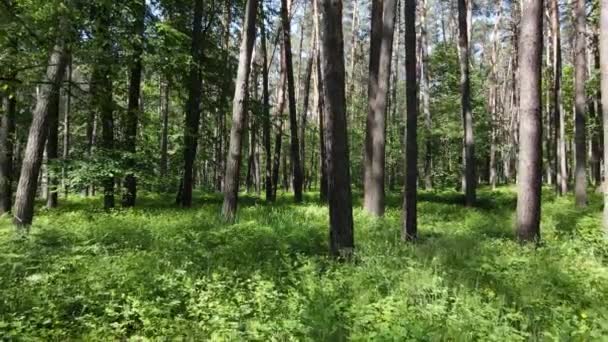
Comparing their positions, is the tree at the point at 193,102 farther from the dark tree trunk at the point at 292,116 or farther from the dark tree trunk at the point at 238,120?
the dark tree trunk at the point at 238,120

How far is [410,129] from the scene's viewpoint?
9953mm

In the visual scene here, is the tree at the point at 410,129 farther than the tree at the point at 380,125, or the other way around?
the tree at the point at 380,125

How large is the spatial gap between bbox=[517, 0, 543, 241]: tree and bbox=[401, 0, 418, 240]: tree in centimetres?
207

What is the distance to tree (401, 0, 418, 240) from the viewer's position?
9.75 meters

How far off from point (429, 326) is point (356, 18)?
37.3m

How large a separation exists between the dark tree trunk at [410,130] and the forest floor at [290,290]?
1202 mm


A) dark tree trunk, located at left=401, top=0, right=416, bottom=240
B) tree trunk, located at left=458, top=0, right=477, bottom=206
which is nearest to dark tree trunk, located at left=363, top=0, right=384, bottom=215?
dark tree trunk, located at left=401, top=0, right=416, bottom=240

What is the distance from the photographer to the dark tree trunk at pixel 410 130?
9750 mm

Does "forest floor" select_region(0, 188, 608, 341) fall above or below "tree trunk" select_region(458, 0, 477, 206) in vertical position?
below

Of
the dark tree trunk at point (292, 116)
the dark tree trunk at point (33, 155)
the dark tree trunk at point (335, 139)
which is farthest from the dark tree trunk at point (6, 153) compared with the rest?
the dark tree trunk at point (335, 139)

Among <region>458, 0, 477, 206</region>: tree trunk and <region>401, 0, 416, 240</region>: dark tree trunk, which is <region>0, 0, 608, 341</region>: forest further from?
<region>458, 0, 477, 206</region>: tree trunk

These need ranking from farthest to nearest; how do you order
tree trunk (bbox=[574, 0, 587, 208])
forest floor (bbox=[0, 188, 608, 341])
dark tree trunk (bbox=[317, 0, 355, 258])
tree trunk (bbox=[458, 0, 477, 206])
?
tree trunk (bbox=[458, 0, 477, 206])
tree trunk (bbox=[574, 0, 587, 208])
dark tree trunk (bbox=[317, 0, 355, 258])
forest floor (bbox=[0, 188, 608, 341])

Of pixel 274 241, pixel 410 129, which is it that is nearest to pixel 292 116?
pixel 410 129

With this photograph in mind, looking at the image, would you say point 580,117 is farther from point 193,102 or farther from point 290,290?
point 290,290
